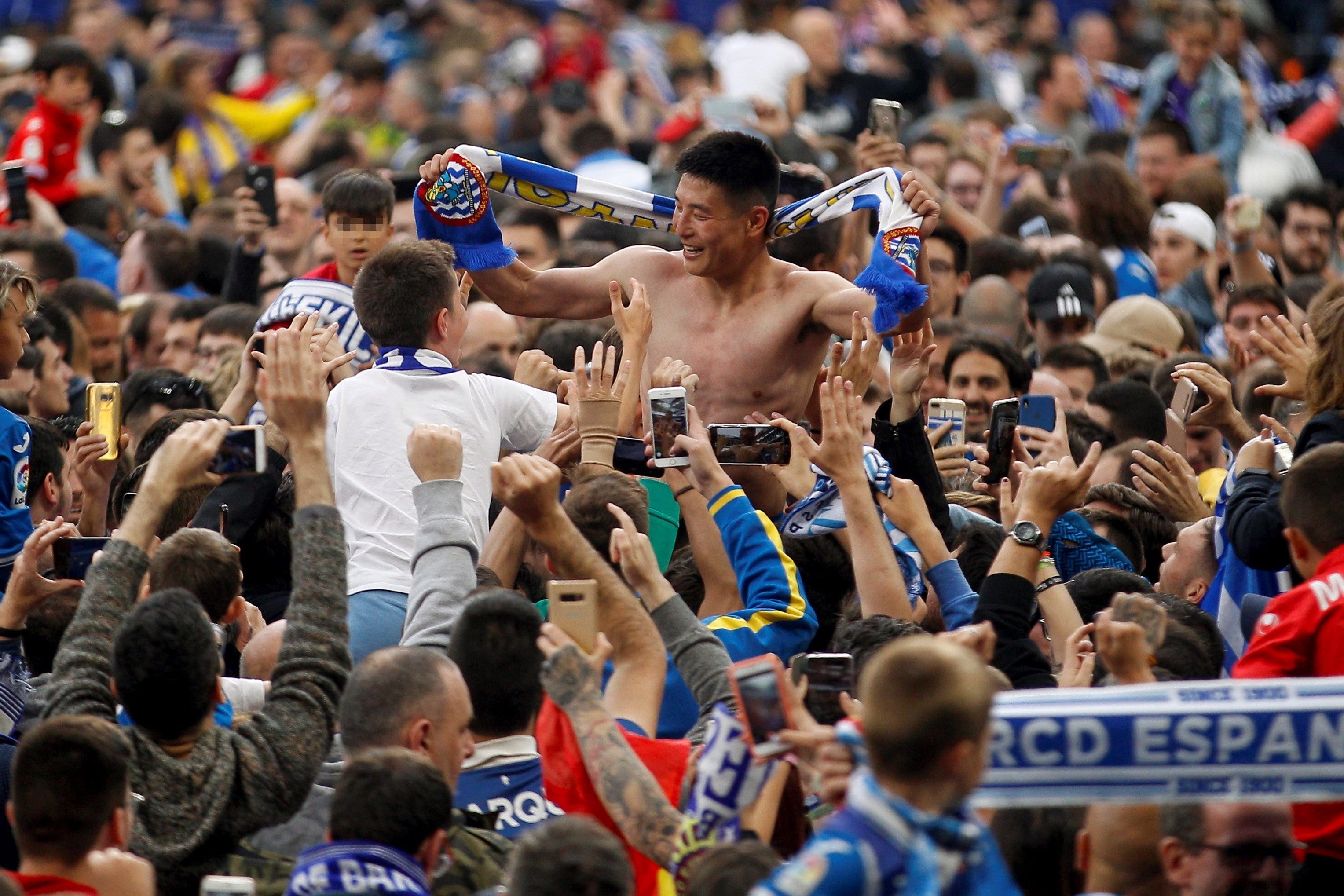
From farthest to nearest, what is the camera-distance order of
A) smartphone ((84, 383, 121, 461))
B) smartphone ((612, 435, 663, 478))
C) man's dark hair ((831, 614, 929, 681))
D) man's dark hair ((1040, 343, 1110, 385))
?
man's dark hair ((1040, 343, 1110, 385)), smartphone ((84, 383, 121, 461)), smartphone ((612, 435, 663, 478)), man's dark hair ((831, 614, 929, 681))

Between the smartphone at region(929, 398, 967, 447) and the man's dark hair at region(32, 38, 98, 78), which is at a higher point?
the man's dark hair at region(32, 38, 98, 78)

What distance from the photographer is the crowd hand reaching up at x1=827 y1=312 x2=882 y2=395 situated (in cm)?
499

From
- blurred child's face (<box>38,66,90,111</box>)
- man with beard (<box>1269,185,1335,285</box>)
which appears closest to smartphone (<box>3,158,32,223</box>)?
blurred child's face (<box>38,66,90,111</box>)

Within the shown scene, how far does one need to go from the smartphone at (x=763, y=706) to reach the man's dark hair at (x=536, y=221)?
6.12m

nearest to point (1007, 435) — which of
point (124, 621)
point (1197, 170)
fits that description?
point (124, 621)

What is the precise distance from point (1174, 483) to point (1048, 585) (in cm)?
112

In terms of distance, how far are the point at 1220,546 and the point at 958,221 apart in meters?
4.24

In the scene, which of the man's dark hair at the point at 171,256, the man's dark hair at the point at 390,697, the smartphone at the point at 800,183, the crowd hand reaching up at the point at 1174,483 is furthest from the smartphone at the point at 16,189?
the man's dark hair at the point at 390,697

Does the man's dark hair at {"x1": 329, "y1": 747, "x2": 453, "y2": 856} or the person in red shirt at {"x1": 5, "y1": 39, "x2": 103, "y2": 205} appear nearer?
the man's dark hair at {"x1": 329, "y1": 747, "x2": 453, "y2": 856}

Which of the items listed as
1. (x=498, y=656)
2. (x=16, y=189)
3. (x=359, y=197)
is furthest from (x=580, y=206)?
(x=16, y=189)

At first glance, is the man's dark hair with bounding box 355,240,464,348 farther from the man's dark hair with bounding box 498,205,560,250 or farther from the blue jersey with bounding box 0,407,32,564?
the man's dark hair with bounding box 498,205,560,250

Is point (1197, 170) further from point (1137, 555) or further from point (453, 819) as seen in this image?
point (453, 819)

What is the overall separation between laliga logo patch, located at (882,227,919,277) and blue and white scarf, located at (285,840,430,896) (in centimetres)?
285

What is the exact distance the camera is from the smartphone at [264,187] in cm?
781
